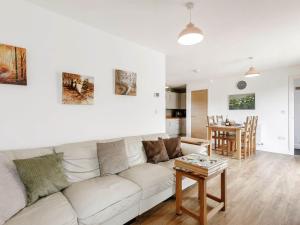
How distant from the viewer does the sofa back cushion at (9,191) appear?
1218 millimetres

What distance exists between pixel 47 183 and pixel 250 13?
9.52ft

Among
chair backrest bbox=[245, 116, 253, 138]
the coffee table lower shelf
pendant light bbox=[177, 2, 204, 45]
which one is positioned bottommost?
the coffee table lower shelf

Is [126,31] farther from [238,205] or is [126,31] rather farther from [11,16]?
[238,205]

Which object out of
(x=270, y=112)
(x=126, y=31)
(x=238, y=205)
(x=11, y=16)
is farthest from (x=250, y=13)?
(x=270, y=112)

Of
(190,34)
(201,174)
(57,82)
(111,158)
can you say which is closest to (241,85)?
(190,34)

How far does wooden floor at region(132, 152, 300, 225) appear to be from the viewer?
185 cm

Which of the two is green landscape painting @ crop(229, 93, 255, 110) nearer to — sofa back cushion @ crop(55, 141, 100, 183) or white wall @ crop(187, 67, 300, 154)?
white wall @ crop(187, 67, 300, 154)

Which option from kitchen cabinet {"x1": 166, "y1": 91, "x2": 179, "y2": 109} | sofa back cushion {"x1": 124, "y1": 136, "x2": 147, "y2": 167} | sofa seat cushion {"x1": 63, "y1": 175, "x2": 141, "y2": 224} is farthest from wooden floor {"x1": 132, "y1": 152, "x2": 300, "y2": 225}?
kitchen cabinet {"x1": 166, "y1": 91, "x2": 179, "y2": 109}

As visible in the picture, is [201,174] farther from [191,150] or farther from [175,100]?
[175,100]

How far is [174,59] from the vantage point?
13.0ft

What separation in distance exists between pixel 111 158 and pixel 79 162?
1.19ft

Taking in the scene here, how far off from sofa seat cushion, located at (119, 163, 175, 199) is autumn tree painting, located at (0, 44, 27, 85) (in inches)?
62.0

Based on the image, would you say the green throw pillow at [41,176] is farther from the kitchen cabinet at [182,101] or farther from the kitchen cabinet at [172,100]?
the kitchen cabinet at [182,101]

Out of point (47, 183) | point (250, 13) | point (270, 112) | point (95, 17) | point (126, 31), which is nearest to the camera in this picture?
point (47, 183)
